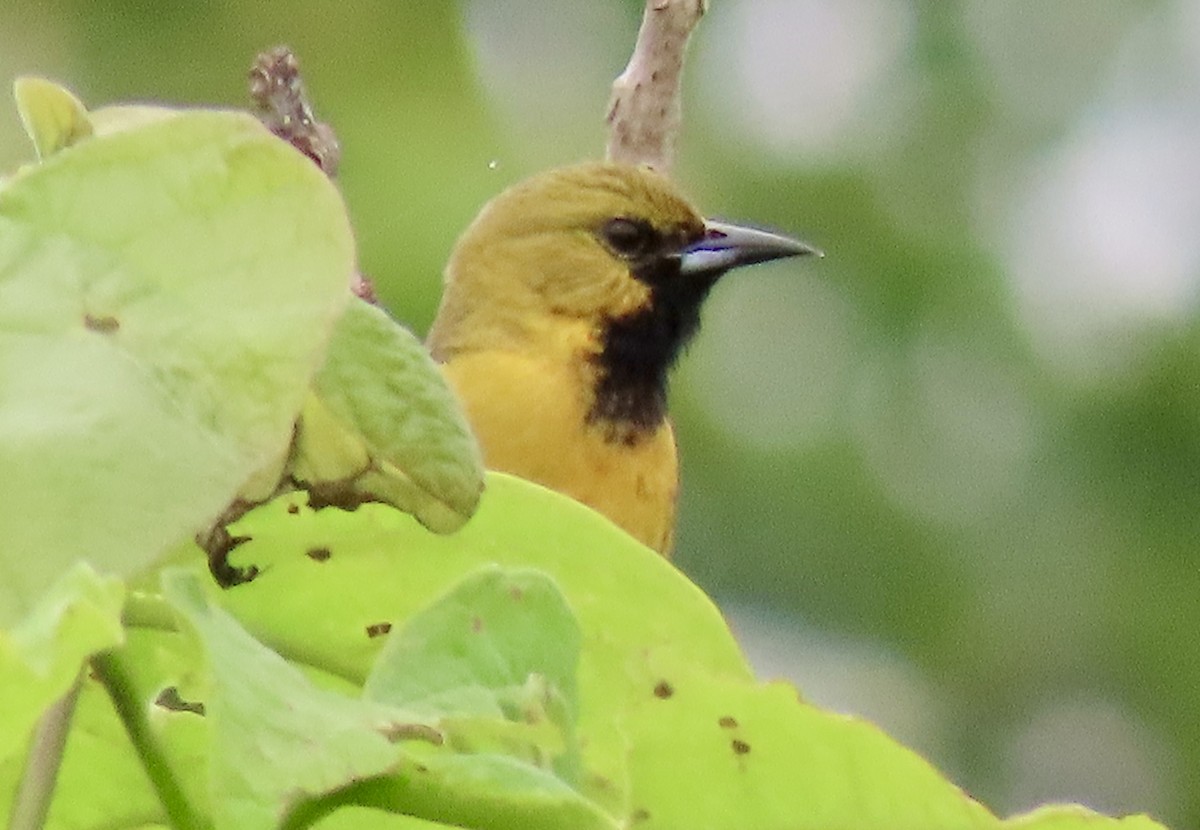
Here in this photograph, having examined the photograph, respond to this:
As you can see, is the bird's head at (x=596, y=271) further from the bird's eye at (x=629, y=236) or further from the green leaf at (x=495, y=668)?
the green leaf at (x=495, y=668)

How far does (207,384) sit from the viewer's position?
441mm

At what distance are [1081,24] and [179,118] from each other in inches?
170

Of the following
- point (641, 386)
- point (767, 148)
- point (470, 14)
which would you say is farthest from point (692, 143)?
point (641, 386)

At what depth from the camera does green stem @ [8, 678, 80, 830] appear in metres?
0.44

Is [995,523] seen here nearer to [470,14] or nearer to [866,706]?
[866,706]

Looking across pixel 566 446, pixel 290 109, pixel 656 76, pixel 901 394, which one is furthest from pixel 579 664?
pixel 901 394

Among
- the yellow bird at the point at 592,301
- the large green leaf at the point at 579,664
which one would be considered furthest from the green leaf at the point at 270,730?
the yellow bird at the point at 592,301

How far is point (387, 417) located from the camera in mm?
526

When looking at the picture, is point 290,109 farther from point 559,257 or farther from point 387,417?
point 559,257

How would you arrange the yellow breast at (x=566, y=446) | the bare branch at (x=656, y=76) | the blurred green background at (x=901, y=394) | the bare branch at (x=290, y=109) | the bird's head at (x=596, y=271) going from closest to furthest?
the bare branch at (x=290, y=109)
the bare branch at (x=656, y=76)
the yellow breast at (x=566, y=446)
the bird's head at (x=596, y=271)
the blurred green background at (x=901, y=394)

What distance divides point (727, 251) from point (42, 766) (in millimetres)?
2123

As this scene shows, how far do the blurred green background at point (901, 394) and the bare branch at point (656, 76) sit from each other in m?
1.87

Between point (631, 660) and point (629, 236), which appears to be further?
point (629, 236)

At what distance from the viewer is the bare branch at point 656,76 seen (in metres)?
1.63
